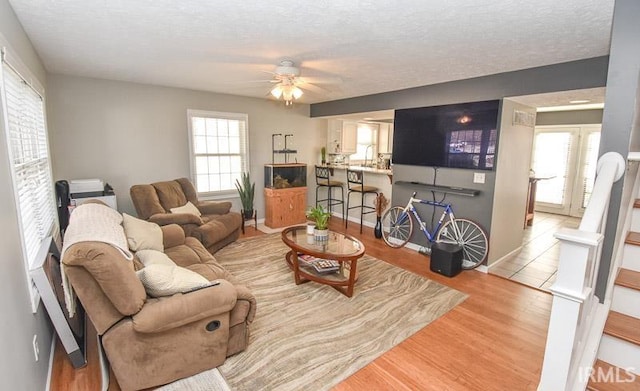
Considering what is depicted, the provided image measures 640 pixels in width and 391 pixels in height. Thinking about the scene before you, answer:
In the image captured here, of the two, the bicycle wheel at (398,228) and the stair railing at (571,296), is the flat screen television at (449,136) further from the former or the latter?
the stair railing at (571,296)

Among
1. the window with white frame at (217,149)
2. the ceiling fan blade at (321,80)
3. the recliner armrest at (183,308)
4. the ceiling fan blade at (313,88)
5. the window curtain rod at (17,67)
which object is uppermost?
the ceiling fan blade at (313,88)

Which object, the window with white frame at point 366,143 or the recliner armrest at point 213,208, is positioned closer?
the recliner armrest at point 213,208

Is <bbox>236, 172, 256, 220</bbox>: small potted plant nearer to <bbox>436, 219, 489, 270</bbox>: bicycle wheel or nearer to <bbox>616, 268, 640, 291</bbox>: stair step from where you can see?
<bbox>436, 219, 489, 270</bbox>: bicycle wheel

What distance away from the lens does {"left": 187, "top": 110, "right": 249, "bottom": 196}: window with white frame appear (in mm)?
5023

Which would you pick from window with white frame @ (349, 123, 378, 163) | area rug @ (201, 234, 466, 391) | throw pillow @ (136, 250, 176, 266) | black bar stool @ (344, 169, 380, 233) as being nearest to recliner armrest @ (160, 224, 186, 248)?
throw pillow @ (136, 250, 176, 266)

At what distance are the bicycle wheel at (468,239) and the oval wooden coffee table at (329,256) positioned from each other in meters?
1.56

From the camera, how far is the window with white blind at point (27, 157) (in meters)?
1.80

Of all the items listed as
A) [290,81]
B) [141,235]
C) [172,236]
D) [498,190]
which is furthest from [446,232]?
[141,235]

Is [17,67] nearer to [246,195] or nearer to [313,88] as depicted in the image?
[313,88]

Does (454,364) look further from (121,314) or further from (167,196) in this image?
(167,196)

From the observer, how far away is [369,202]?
574 centimetres

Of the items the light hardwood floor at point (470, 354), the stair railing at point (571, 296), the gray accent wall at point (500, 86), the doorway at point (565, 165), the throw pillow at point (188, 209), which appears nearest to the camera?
the stair railing at point (571, 296)

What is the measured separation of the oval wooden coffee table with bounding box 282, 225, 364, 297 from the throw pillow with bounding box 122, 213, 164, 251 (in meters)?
1.31

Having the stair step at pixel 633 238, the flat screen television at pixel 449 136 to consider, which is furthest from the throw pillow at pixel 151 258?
the flat screen television at pixel 449 136
